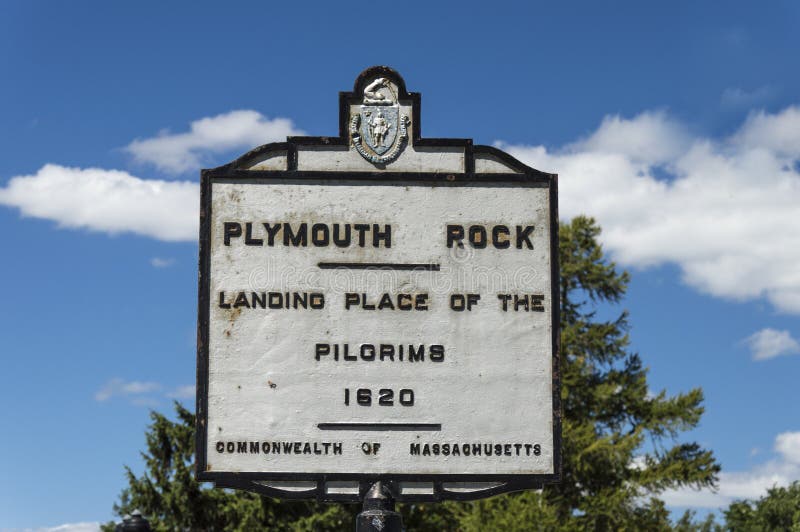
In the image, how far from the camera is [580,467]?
41.1 meters

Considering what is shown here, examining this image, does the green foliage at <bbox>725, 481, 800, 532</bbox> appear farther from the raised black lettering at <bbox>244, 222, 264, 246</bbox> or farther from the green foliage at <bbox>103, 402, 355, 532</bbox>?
the raised black lettering at <bbox>244, 222, 264, 246</bbox>

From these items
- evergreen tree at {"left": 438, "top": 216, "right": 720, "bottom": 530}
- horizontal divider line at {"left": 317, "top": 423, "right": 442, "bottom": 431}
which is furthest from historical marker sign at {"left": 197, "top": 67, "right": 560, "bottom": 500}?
evergreen tree at {"left": 438, "top": 216, "right": 720, "bottom": 530}

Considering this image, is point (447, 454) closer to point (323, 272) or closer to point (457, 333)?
point (457, 333)

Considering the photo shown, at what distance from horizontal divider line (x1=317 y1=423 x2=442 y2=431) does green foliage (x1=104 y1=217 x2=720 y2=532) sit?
100 ft

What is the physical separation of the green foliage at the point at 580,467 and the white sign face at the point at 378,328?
30.5 meters

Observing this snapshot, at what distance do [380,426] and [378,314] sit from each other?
72 cm

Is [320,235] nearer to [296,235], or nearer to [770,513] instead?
[296,235]

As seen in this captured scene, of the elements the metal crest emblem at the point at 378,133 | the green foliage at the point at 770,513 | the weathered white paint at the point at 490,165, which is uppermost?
the metal crest emblem at the point at 378,133

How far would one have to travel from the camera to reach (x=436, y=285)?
699 centimetres

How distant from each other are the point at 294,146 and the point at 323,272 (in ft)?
2.93

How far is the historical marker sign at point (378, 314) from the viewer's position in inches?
268

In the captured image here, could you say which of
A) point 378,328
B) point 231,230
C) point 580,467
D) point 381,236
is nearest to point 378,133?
point 381,236

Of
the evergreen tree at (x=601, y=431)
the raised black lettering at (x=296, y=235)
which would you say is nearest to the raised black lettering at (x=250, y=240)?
the raised black lettering at (x=296, y=235)

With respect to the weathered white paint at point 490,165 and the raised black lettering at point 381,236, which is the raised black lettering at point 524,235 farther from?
the raised black lettering at point 381,236
